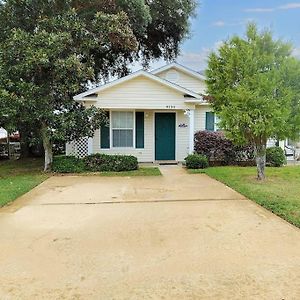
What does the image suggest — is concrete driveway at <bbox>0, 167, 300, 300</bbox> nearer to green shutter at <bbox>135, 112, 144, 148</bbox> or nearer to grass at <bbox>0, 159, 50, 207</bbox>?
grass at <bbox>0, 159, 50, 207</bbox>

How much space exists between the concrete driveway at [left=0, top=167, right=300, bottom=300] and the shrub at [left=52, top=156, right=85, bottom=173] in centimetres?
518

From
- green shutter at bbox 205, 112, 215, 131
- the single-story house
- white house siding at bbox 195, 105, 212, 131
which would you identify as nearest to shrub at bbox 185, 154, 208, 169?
the single-story house

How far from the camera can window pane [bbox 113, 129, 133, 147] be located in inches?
650

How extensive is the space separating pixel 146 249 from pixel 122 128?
11.8m

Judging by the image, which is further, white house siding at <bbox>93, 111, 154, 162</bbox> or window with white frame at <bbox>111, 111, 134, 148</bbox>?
white house siding at <bbox>93, 111, 154, 162</bbox>

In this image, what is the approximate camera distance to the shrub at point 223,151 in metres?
15.8

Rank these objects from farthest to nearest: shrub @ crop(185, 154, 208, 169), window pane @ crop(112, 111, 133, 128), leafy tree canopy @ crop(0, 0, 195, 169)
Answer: window pane @ crop(112, 111, 133, 128) → shrub @ crop(185, 154, 208, 169) → leafy tree canopy @ crop(0, 0, 195, 169)

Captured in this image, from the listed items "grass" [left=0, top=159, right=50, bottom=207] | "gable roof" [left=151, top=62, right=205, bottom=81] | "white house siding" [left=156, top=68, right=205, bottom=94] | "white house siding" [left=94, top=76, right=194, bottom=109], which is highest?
"gable roof" [left=151, top=62, right=205, bottom=81]

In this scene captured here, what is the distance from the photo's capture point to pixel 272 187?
10000 mm

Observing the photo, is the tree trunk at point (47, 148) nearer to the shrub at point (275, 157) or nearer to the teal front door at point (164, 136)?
the teal front door at point (164, 136)

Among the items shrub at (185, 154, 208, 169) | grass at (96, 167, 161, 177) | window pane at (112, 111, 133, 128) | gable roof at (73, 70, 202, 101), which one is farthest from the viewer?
window pane at (112, 111, 133, 128)

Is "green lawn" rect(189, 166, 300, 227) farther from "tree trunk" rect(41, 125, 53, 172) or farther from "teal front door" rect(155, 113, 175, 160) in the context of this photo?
"tree trunk" rect(41, 125, 53, 172)

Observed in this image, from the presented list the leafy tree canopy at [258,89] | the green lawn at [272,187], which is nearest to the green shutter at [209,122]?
the green lawn at [272,187]

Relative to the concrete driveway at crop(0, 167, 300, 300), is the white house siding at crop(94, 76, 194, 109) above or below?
above
